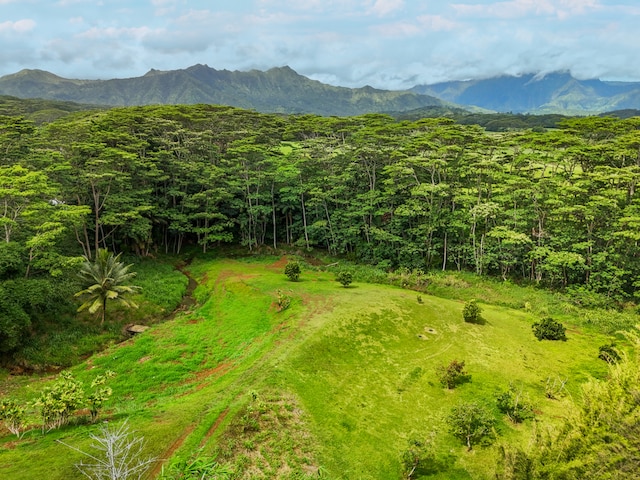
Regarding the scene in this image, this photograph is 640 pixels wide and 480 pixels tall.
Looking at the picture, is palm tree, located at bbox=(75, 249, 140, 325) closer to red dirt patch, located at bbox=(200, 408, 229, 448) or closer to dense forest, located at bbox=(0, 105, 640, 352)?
dense forest, located at bbox=(0, 105, 640, 352)

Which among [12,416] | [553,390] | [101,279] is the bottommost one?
[553,390]

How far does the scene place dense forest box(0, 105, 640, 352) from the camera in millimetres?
30719

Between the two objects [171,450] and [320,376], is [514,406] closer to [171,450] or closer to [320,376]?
[320,376]

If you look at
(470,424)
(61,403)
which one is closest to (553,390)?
(470,424)

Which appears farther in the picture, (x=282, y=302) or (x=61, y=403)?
(x=282, y=302)

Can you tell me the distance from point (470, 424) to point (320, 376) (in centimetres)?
716

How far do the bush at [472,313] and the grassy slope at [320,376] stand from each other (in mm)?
604

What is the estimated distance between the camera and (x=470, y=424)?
48.0 feet

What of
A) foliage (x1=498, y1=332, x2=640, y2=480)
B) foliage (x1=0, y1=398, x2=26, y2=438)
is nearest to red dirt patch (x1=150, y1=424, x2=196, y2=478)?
foliage (x1=0, y1=398, x2=26, y2=438)

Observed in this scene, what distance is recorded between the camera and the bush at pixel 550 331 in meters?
23.2

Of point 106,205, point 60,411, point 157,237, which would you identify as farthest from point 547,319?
point 157,237

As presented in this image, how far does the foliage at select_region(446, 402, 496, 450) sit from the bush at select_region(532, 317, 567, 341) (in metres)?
11.2

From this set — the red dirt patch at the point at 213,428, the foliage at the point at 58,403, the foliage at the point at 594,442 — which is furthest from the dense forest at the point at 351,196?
the foliage at the point at 594,442

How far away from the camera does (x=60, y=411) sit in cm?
1334
